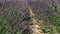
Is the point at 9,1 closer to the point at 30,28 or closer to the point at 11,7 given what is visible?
the point at 11,7

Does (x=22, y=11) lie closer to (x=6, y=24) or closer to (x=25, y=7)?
(x=25, y=7)

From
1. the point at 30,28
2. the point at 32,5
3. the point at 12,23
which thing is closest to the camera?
the point at 30,28

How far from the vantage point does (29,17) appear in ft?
23.2

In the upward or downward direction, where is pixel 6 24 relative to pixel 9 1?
downward

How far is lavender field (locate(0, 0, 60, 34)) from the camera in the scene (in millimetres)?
6883

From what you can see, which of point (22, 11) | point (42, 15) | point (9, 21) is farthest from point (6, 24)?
point (42, 15)

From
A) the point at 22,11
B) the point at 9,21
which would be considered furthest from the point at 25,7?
the point at 9,21

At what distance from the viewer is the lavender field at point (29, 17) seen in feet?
22.6

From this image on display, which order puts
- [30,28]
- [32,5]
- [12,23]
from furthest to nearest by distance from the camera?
[32,5] → [12,23] → [30,28]

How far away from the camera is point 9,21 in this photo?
730cm

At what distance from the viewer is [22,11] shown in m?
7.38

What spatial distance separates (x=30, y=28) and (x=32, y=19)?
404 millimetres

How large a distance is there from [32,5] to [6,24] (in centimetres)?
101

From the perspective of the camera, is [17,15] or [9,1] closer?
[17,15]
